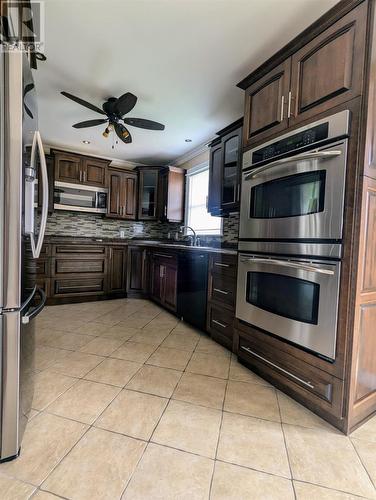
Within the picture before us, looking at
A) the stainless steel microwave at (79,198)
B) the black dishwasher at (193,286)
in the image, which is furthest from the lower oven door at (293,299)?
the stainless steel microwave at (79,198)

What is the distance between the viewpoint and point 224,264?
2.26m

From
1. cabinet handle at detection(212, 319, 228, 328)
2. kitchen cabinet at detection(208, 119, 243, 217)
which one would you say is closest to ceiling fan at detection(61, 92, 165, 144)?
kitchen cabinet at detection(208, 119, 243, 217)

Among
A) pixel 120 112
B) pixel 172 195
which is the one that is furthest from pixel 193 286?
pixel 172 195

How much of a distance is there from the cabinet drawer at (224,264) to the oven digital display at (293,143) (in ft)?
2.67

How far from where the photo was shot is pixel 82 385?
162 centimetres

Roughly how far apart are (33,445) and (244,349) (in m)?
1.38

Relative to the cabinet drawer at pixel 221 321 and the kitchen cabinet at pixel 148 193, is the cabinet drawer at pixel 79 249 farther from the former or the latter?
the cabinet drawer at pixel 221 321

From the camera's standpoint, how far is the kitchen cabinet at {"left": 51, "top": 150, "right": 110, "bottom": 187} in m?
3.80

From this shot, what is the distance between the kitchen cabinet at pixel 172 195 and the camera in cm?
423

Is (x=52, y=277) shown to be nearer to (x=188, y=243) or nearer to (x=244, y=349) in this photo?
(x=188, y=243)

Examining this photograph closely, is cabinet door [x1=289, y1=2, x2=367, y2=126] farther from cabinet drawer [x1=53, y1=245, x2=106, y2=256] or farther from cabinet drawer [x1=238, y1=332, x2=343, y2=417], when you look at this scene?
cabinet drawer [x1=53, y1=245, x2=106, y2=256]

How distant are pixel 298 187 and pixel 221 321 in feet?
4.46

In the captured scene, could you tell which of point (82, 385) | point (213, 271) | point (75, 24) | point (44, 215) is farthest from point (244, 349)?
point (75, 24)

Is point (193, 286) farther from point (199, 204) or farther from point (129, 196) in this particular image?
point (129, 196)
